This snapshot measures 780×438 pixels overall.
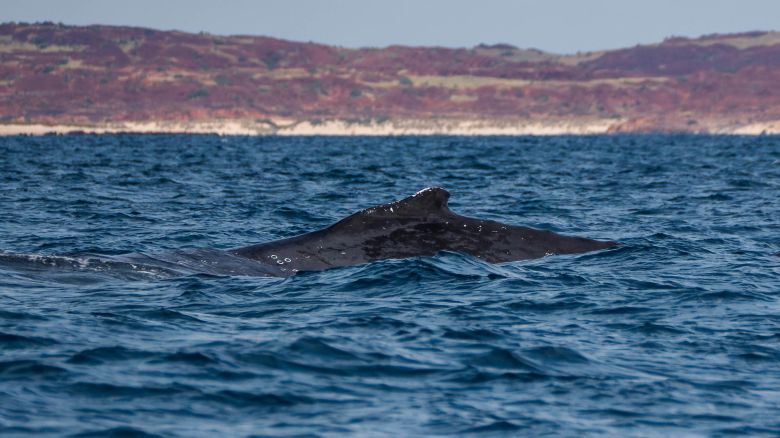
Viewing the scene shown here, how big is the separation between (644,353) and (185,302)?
16.6ft

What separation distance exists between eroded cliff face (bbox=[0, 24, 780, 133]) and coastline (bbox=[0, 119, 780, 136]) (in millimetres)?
300

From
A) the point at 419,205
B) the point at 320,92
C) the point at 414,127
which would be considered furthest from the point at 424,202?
the point at 320,92

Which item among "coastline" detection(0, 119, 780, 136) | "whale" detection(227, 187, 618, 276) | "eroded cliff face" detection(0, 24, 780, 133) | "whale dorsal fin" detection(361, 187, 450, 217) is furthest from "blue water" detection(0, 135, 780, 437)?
"eroded cliff face" detection(0, 24, 780, 133)

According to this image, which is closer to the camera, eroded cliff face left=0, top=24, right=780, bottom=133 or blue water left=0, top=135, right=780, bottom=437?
blue water left=0, top=135, right=780, bottom=437

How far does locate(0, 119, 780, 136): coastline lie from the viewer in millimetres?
148875

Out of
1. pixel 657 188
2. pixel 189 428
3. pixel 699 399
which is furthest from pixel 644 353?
pixel 657 188

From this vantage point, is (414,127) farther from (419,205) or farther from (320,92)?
(419,205)

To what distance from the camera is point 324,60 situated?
197000mm

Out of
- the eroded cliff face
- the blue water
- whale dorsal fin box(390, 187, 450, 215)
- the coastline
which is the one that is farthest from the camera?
the eroded cliff face

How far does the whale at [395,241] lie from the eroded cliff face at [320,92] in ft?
437

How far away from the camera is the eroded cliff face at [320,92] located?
157m

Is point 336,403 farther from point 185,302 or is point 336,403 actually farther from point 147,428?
point 185,302

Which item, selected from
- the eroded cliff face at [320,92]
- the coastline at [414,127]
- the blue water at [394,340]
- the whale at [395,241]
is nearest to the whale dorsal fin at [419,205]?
the whale at [395,241]

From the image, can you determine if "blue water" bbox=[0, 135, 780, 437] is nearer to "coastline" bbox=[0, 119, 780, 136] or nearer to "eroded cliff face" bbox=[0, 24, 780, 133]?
"coastline" bbox=[0, 119, 780, 136]
